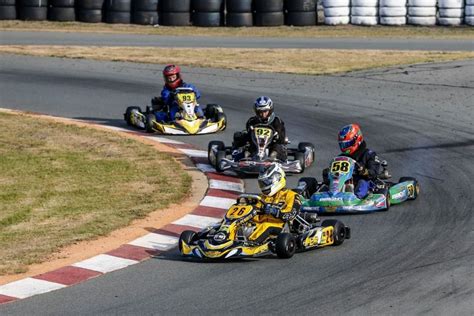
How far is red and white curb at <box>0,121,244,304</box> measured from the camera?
10.9 metres

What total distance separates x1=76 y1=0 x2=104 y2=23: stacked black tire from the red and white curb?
2266 centimetres

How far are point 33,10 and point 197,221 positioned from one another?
85.7 ft

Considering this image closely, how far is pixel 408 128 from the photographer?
67.4 feet

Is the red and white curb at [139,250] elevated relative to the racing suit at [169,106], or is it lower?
lower

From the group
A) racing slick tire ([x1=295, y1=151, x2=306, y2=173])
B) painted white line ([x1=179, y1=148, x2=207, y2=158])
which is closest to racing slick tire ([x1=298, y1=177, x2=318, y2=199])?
racing slick tire ([x1=295, y1=151, x2=306, y2=173])

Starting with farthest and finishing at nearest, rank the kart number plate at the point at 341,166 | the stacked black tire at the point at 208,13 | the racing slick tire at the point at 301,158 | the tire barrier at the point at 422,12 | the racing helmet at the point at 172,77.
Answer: the stacked black tire at the point at 208,13
the tire barrier at the point at 422,12
the racing helmet at the point at 172,77
the racing slick tire at the point at 301,158
the kart number plate at the point at 341,166

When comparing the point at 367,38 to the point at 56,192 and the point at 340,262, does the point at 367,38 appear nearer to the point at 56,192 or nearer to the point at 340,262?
the point at 56,192

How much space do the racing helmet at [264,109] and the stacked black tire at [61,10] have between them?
2249cm

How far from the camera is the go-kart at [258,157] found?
16484 millimetres

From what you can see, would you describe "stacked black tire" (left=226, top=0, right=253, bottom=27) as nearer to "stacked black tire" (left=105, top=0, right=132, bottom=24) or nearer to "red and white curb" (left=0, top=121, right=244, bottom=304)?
"stacked black tire" (left=105, top=0, right=132, bottom=24)

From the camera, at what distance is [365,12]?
3819 centimetres

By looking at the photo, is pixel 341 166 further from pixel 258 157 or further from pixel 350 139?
pixel 258 157

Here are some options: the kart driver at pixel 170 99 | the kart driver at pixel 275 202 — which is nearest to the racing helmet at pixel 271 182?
the kart driver at pixel 275 202

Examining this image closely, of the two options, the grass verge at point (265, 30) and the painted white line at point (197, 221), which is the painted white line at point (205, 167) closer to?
the painted white line at point (197, 221)
